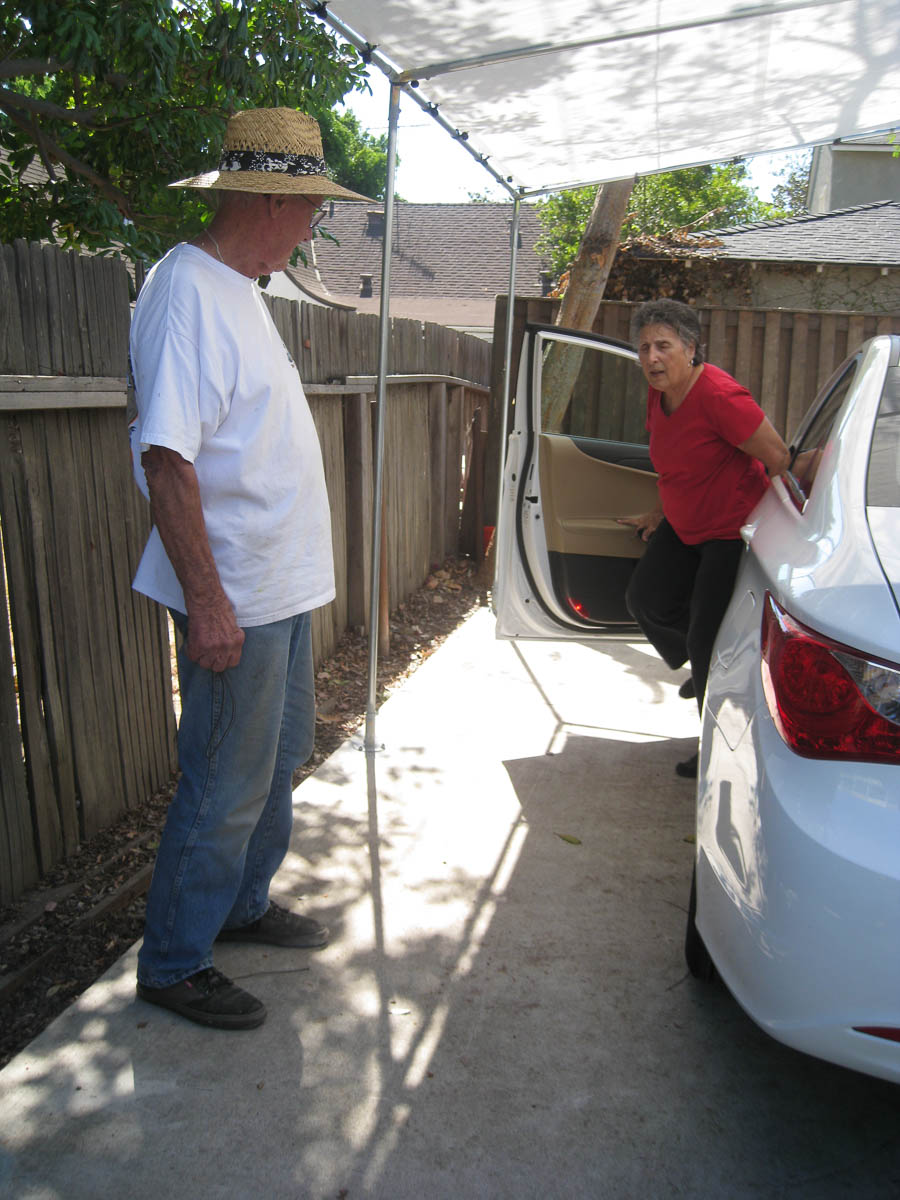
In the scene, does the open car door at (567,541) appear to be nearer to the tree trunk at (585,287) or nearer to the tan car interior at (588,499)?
the tan car interior at (588,499)

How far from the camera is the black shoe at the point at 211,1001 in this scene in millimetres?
2637

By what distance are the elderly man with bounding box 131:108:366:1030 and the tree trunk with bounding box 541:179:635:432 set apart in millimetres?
4485

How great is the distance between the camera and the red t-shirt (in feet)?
12.7

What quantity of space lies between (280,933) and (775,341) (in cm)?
682

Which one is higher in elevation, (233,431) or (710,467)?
(233,431)

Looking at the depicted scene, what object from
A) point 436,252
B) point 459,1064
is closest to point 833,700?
point 459,1064

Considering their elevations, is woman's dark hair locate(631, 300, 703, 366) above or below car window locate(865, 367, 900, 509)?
above

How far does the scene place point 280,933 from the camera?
304 cm

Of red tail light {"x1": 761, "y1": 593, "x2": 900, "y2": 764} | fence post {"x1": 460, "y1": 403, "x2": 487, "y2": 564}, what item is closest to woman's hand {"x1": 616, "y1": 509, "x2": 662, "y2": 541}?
red tail light {"x1": 761, "y1": 593, "x2": 900, "y2": 764}

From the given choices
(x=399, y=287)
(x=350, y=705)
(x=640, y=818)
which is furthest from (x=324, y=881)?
(x=399, y=287)

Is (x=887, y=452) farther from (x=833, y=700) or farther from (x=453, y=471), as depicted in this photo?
(x=453, y=471)

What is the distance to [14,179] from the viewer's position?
5.84m

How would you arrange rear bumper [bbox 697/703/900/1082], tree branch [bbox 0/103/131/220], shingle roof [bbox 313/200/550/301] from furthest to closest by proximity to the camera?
shingle roof [bbox 313/200/550/301]
tree branch [bbox 0/103/131/220]
rear bumper [bbox 697/703/900/1082]

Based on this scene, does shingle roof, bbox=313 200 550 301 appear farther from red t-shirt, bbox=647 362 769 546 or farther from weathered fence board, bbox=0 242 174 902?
weathered fence board, bbox=0 242 174 902
